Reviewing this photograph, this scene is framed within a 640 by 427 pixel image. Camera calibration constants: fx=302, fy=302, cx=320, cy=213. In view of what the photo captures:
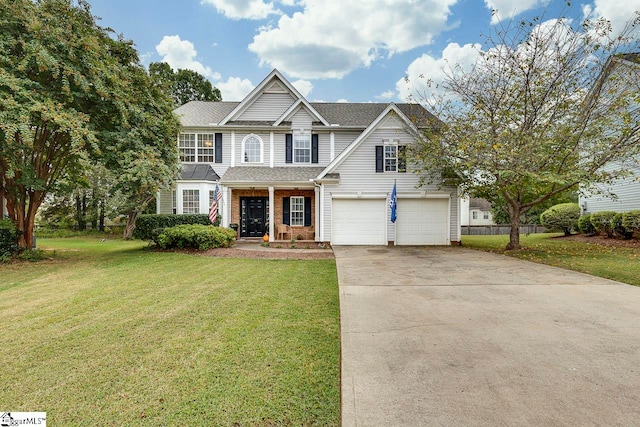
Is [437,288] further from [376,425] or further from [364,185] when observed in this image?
[364,185]

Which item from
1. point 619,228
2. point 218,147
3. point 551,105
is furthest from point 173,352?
point 619,228

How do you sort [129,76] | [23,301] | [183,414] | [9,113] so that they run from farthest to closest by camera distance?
1. [129,76]
2. [9,113]
3. [23,301]
4. [183,414]

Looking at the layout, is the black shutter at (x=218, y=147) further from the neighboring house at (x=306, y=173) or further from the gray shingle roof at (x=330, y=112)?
the gray shingle roof at (x=330, y=112)

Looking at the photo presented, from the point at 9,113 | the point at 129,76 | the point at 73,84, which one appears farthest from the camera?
the point at 129,76

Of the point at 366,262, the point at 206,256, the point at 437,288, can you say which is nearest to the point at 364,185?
the point at 366,262

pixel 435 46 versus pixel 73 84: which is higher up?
pixel 435 46

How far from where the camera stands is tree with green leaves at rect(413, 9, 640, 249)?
962 centimetres

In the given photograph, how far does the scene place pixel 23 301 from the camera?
Result: 5508 millimetres

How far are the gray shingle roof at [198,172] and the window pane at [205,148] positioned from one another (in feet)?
1.19

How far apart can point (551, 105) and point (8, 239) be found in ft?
61.2

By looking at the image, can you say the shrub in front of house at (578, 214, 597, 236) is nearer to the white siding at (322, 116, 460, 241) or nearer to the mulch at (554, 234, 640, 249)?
the mulch at (554, 234, 640, 249)

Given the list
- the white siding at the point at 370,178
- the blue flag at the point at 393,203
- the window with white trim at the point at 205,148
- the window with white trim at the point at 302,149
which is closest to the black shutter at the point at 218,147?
the window with white trim at the point at 205,148

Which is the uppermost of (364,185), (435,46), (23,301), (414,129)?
(435,46)

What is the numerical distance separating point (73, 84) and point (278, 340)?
1025cm
